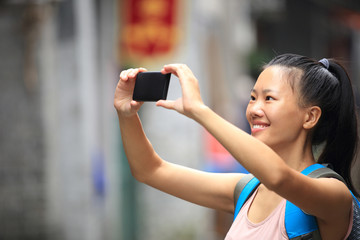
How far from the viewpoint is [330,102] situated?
2.23 m

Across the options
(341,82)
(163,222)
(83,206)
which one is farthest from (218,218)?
(341,82)

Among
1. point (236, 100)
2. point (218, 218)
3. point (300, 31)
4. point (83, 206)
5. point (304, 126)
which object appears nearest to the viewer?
point (304, 126)

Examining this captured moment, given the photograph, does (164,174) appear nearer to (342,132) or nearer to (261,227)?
(261,227)

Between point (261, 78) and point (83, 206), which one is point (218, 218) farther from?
point (261, 78)

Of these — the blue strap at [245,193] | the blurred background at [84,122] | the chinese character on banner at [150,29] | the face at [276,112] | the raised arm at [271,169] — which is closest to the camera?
the raised arm at [271,169]

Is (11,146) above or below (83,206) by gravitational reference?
above

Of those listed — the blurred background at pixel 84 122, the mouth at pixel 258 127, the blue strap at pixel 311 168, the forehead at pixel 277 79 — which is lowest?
the blurred background at pixel 84 122

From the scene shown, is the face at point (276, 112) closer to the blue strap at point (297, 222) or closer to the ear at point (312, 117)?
the ear at point (312, 117)

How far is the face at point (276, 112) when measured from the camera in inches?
84.7

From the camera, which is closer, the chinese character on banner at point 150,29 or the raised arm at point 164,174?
the raised arm at point 164,174

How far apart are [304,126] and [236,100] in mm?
8028

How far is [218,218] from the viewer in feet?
29.7

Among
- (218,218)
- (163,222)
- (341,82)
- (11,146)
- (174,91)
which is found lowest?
(218,218)

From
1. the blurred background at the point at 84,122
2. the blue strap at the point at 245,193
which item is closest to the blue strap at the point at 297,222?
the blue strap at the point at 245,193
